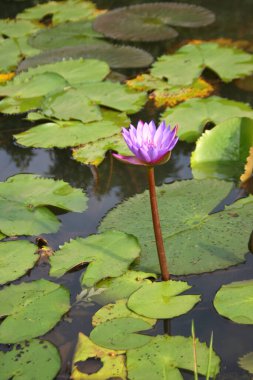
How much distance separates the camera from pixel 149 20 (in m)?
4.09

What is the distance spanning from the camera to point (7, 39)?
397 cm

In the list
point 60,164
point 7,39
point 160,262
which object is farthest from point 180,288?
point 7,39

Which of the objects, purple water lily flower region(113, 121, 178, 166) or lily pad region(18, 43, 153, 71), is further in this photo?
lily pad region(18, 43, 153, 71)

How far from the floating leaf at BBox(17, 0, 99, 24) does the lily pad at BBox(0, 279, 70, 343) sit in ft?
8.80

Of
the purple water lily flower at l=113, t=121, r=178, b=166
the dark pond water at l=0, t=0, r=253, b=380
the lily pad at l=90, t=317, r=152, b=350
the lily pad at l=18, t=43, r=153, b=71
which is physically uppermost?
the purple water lily flower at l=113, t=121, r=178, b=166

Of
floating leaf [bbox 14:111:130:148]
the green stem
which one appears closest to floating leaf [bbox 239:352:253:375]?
the green stem

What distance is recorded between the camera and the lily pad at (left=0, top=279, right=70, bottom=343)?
1768mm

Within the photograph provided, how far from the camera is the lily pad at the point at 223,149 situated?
97.5 inches

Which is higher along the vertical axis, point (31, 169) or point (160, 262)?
point (160, 262)

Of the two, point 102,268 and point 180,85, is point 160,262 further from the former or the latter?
point 180,85

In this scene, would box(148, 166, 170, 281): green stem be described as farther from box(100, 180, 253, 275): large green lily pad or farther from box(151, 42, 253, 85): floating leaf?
box(151, 42, 253, 85): floating leaf

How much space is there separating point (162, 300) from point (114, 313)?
14 cm

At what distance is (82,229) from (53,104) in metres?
0.97

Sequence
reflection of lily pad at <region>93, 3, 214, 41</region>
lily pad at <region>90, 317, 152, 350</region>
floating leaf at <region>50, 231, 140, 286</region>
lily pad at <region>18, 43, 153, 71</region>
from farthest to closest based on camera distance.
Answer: reflection of lily pad at <region>93, 3, 214, 41</region>, lily pad at <region>18, 43, 153, 71</region>, floating leaf at <region>50, 231, 140, 286</region>, lily pad at <region>90, 317, 152, 350</region>
